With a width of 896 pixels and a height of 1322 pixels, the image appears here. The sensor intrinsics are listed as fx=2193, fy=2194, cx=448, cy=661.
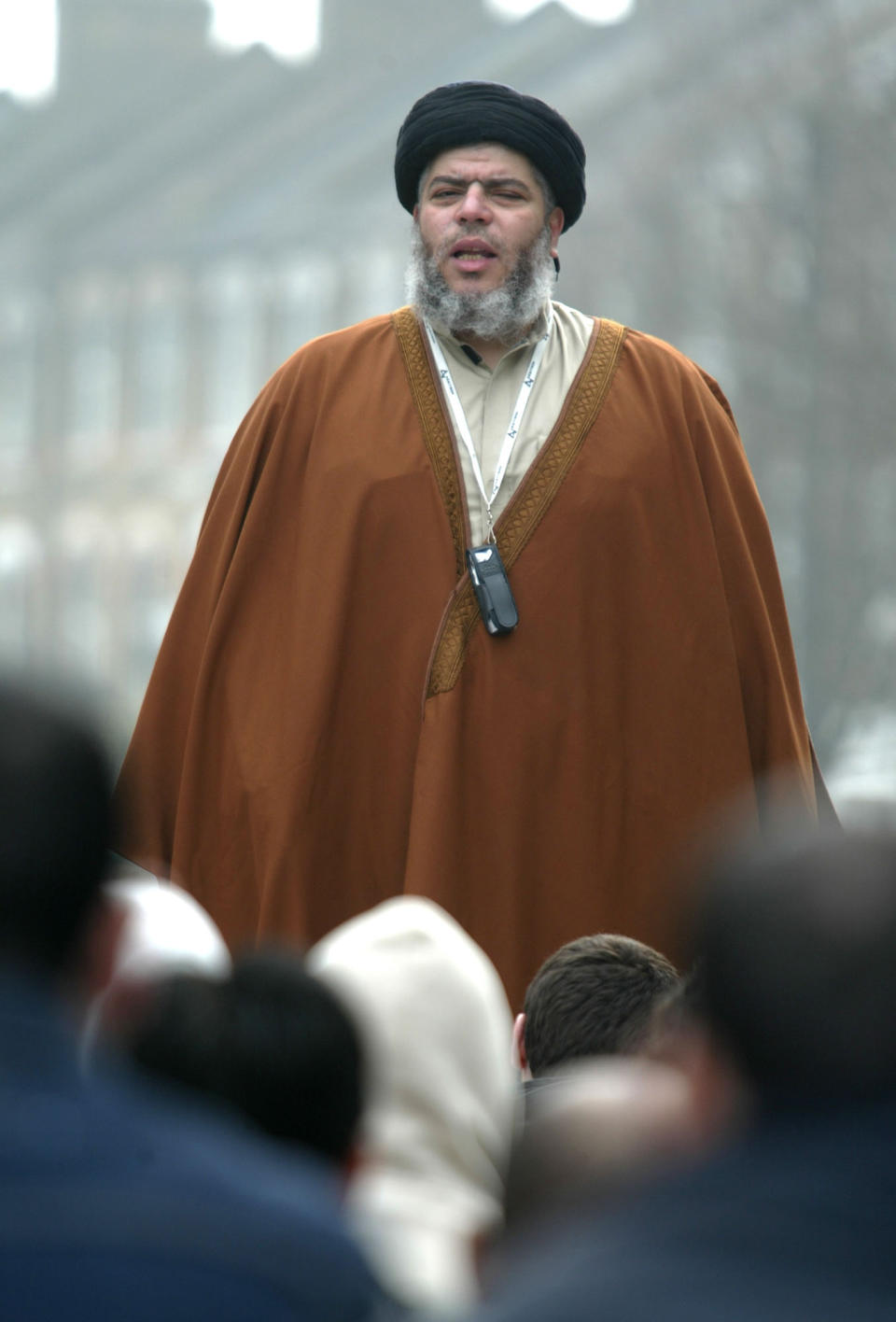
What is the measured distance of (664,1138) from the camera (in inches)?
77.4

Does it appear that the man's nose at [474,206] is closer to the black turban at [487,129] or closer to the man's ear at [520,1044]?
the black turban at [487,129]

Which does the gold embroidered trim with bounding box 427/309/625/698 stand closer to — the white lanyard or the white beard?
the white lanyard

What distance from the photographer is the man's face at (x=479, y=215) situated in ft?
15.8

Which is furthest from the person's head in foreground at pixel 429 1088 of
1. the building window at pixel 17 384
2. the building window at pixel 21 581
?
the building window at pixel 17 384

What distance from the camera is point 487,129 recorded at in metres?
4.82

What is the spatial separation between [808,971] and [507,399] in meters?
3.34

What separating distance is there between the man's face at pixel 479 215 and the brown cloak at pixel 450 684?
235 millimetres

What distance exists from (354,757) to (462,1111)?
2418mm

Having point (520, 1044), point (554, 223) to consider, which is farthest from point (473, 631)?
point (520, 1044)

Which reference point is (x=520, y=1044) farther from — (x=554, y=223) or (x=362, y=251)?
(x=362, y=251)

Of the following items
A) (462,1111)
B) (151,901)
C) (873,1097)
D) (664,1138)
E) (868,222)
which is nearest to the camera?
(873,1097)

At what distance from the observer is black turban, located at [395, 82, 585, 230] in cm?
481

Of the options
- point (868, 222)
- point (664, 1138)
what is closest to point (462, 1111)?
point (664, 1138)

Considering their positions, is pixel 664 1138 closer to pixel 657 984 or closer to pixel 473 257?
pixel 657 984
